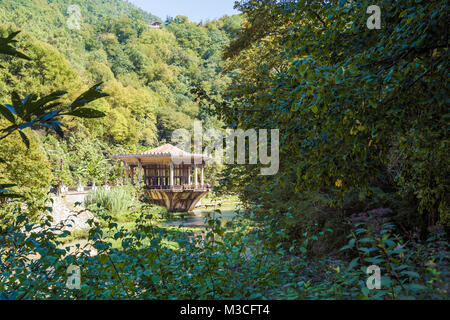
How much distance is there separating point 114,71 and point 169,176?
905 inches

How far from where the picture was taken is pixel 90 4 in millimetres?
57344

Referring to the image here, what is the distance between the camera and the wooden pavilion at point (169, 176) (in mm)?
19938

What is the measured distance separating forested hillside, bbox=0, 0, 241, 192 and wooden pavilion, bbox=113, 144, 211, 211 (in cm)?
526

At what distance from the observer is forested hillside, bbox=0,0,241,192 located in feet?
89.6

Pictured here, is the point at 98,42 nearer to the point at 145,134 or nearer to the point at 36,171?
the point at 145,134

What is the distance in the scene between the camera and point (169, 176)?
70.9ft

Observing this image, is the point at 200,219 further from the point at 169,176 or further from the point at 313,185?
the point at 313,185

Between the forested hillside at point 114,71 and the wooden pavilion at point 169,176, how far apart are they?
526cm

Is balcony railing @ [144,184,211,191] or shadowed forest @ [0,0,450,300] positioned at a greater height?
shadowed forest @ [0,0,450,300]

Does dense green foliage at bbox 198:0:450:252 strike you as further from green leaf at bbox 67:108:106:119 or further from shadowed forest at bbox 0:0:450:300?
green leaf at bbox 67:108:106:119

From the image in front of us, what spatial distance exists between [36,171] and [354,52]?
10978 millimetres

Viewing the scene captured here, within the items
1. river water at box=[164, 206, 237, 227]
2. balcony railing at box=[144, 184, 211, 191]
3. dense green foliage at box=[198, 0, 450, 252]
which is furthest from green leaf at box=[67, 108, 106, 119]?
balcony railing at box=[144, 184, 211, 191]
